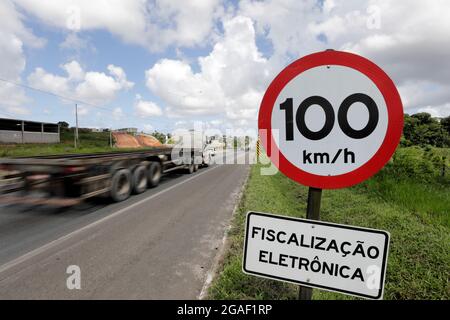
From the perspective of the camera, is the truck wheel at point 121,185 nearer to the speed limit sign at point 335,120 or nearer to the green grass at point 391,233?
the green grass at point 391,233

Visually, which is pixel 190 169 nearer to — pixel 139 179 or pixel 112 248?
pixel 139 179

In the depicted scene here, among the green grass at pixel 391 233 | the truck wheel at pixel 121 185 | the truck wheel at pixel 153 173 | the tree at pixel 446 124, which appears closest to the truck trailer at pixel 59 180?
the truck wheel at pixel 121 185

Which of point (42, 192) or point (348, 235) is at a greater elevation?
point (348, 235)

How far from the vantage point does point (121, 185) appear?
7.55 meters

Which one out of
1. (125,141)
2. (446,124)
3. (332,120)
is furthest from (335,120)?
(446,124)

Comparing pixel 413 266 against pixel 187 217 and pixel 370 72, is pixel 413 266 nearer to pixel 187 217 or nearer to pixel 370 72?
pixel 370 72

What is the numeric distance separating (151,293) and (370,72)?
3.00 m

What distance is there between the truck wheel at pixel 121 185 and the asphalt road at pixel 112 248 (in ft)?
1.06

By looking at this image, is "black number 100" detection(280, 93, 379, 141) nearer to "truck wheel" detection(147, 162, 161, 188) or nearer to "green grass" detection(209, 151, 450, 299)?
"green grass" detection(209, 151, 450, 299)

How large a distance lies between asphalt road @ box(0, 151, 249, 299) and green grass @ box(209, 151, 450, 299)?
16.7 inches

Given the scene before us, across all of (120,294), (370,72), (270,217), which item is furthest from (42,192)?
(370,72)

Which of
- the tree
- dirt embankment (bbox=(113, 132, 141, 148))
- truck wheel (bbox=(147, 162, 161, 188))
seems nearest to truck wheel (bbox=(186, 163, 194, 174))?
truck wheel (bbox=(147, 162, 161, 188))

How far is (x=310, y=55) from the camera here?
1.32m
